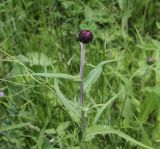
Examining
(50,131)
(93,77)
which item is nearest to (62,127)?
(50,131)

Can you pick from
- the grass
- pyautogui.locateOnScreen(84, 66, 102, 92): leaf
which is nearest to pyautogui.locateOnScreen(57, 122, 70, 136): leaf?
the grass

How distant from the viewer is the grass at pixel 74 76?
1.47 m

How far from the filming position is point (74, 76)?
121 centimetres

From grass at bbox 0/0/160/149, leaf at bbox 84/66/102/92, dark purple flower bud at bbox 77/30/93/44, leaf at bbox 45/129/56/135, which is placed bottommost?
leaf at bbox 45/129/56/135

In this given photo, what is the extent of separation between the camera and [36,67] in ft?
6.04

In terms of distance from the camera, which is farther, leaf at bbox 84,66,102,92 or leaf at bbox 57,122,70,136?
leaf at bbox 57,122,70,136

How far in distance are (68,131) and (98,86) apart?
20 cm

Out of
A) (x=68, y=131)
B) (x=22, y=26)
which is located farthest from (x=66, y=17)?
(x=68, y=131)

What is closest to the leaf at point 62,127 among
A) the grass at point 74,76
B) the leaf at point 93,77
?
the grass at point 74,76

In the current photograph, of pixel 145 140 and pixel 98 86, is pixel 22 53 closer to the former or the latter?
pixel 98 86

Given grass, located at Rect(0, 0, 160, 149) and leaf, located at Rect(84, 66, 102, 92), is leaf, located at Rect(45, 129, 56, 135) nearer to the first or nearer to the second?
grass, located at Rect(0, 0, 160, 149)

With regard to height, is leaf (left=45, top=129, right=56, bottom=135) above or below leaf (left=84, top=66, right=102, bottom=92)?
below

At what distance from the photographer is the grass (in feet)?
4.82

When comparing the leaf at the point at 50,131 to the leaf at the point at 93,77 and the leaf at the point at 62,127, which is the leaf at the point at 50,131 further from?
the leaf at the point at 93,77
